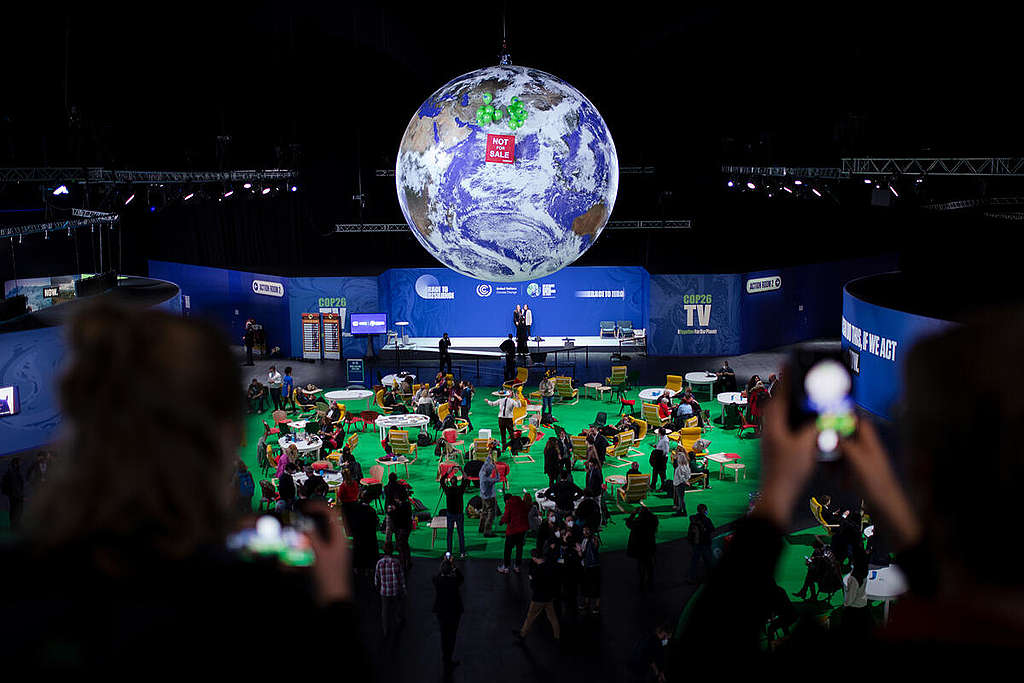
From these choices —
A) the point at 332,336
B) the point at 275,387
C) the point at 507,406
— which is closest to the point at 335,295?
the point at 332,336

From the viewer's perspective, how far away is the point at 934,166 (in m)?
16.1

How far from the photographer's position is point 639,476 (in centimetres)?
1590

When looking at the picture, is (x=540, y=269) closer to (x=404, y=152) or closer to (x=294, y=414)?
(x=404, y=152)

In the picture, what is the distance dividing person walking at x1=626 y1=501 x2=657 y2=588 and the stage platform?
48.3 ft

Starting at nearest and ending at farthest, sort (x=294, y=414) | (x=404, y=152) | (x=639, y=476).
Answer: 1. (x=404, y=152)
2. (x=639, y=476)
3. (x=294, y=414)

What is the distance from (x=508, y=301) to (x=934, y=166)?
16.1m

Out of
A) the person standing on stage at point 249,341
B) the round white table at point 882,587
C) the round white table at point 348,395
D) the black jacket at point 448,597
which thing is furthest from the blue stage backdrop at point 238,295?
the round white table at point 882,587

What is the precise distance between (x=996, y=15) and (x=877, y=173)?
356cm

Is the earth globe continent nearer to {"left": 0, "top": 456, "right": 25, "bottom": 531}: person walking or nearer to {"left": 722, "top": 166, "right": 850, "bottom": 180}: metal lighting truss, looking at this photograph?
{"left": 0, "top": 456, "right": 25, "bottom": 531}: person walking

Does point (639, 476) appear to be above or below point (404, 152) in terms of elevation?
below

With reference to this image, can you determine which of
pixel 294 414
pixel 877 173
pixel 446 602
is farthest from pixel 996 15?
pixel 294 414

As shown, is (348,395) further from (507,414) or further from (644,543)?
(644,543)

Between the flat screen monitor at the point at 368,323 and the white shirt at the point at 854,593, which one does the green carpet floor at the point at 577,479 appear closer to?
the white shirt at the point at 854,593

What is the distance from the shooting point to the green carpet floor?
49.2 feet
